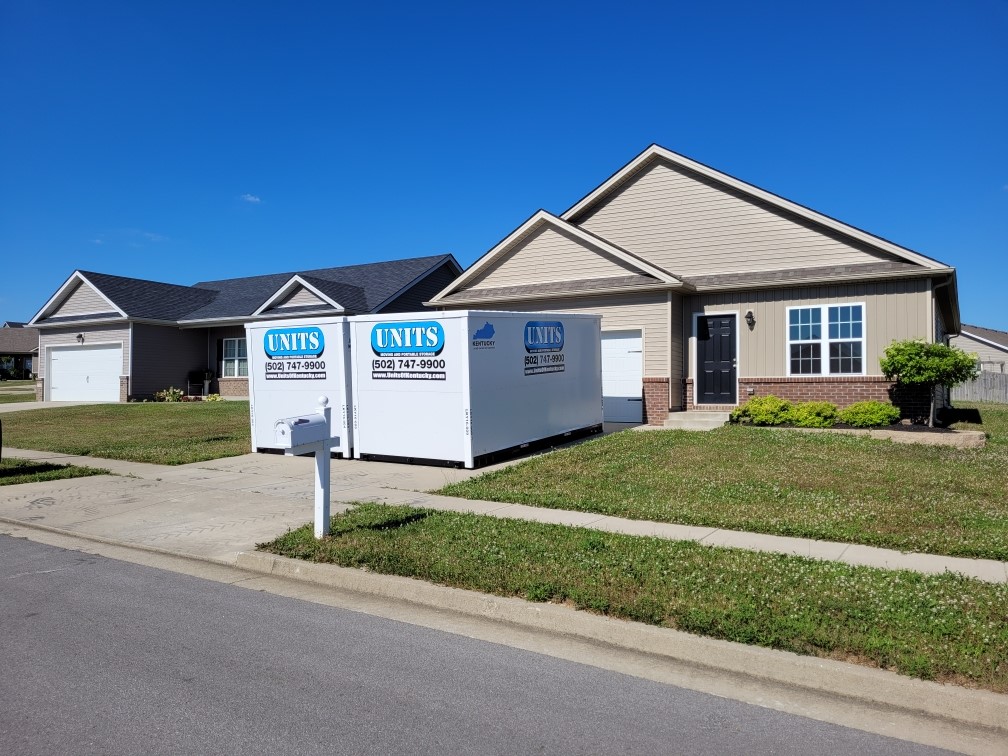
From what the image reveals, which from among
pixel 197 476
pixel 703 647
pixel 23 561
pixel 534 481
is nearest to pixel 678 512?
pixel 534 481

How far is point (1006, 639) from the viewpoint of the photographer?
15.1ft

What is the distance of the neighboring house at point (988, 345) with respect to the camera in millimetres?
49938

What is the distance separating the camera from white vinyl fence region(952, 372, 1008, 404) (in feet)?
120

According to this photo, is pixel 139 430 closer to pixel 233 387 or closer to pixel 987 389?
pixel 233 387

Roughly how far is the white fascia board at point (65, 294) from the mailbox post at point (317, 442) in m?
26.0

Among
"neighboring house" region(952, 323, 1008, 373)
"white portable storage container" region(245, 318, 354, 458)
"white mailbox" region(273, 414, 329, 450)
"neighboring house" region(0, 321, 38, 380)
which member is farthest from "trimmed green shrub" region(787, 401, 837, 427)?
"neighboring house" region(0, 321, 38, 380)

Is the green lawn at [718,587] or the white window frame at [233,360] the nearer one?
the green lawn at [718,587]

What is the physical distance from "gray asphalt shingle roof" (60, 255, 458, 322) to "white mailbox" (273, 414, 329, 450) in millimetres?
20491

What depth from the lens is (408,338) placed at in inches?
483

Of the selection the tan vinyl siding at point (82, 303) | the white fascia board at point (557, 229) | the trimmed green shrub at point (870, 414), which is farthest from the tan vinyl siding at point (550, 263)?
the tan vinyl siding at point (82, 303)

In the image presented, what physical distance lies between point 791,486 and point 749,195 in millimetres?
10590

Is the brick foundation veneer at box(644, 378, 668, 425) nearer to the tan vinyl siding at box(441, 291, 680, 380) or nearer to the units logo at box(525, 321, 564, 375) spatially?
the tan vinyl siding at box(441, 291, 680, 380)

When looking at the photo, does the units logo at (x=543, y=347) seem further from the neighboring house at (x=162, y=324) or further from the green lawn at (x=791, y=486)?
the neighboring house at (x=162, y=324)

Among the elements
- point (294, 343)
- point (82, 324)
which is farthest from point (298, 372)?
point (82, 324)
